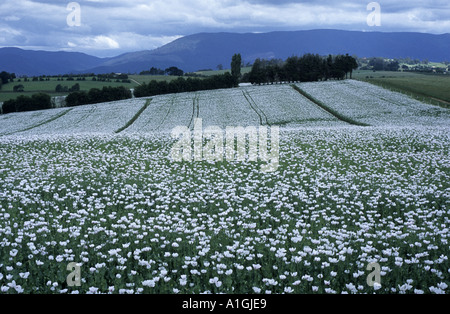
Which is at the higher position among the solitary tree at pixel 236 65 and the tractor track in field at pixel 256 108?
the solitary tree at pixel 236 65

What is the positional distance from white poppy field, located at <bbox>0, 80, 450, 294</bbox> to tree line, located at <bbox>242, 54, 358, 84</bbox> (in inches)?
3021

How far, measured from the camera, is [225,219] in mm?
11805

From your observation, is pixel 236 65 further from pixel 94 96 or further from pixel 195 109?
pixel 195 109

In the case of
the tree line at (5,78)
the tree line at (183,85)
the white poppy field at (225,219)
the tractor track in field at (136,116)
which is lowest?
the white poppy field at (225,219)

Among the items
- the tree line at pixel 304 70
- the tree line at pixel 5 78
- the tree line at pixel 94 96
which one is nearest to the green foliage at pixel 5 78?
the tree line at pixel 5 78

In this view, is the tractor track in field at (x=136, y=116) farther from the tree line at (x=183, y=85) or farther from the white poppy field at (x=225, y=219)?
the white poppy field at (x=225, y=219)

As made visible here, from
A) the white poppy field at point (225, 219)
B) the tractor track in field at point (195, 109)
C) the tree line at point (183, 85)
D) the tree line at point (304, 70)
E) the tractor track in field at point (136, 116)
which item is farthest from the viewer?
the tree line at point (304, 70)

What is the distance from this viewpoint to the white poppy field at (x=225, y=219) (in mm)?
8023

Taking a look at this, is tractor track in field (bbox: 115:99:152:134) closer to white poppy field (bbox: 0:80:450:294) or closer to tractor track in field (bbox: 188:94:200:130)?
tractor track in field (bbox: 188:94:200:130)

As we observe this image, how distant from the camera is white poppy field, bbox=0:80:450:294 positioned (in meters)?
8.02

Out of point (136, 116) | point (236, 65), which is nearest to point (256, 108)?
point (136, 116)

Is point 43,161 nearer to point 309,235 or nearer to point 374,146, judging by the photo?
point 309,235

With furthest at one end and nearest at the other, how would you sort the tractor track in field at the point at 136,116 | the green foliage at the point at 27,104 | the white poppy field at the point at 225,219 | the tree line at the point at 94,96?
the tree line at the point at 94,96, the green foliage at the point at 27,104, the tractor track in field at the point at 136,116, the white poppy field at the point at 225,219

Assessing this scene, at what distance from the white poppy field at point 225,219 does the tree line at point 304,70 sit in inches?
3021
